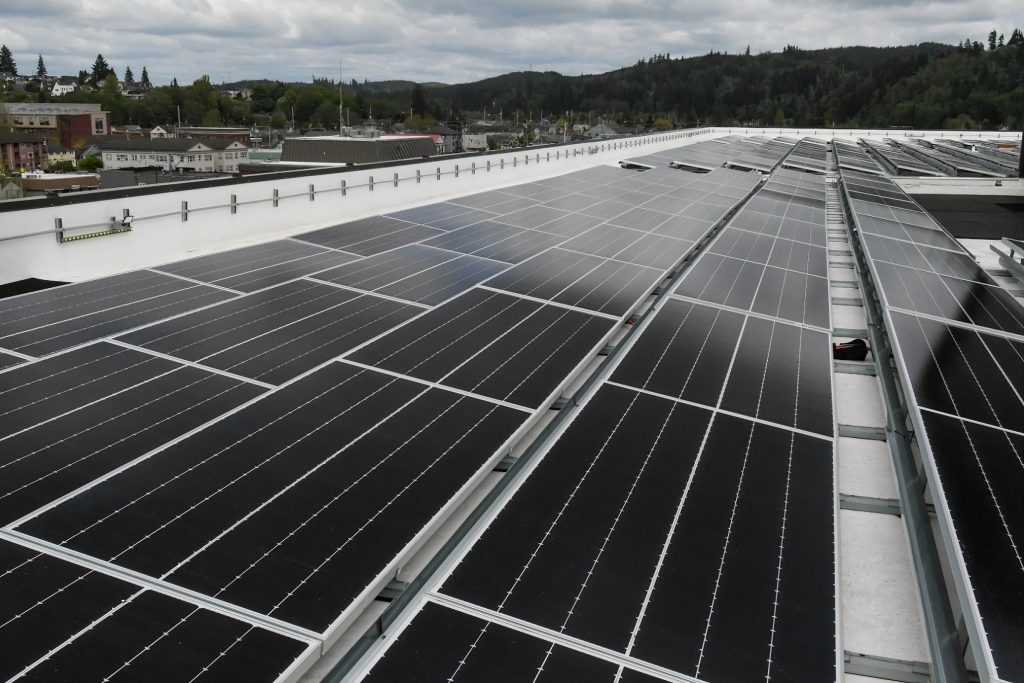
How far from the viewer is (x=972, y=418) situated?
838 centimetres

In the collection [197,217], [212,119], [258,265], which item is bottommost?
[258,265]

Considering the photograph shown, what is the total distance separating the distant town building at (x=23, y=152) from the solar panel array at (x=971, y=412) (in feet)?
312

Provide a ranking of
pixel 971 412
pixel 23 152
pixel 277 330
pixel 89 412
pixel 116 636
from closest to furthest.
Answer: pixel 116 636 → pixel 89 412 → pixel 971 412 → pixel 277 330 → pixel 23 152

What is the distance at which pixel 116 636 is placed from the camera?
4.17m

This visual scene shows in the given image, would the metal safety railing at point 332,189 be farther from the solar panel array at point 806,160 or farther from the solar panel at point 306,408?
the solar panel array at point 806,160

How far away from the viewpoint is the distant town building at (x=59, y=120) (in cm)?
15075

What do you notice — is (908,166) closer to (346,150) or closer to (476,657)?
(346,150)

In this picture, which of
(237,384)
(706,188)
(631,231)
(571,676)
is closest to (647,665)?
(571,676)

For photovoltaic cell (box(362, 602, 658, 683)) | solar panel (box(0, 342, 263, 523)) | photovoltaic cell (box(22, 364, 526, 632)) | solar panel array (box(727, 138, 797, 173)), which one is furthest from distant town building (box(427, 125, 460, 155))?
photovoltaic cell (box(362, 602, 658, 683))

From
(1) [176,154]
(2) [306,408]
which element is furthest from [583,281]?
(1) [176,154]

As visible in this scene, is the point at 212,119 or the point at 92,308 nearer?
the point at 92,308

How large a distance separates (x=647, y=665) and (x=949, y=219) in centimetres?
2911

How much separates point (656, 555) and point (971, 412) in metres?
5.15

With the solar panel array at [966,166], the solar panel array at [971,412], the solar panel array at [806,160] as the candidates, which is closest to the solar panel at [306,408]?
the solar panel array at [971,412]
